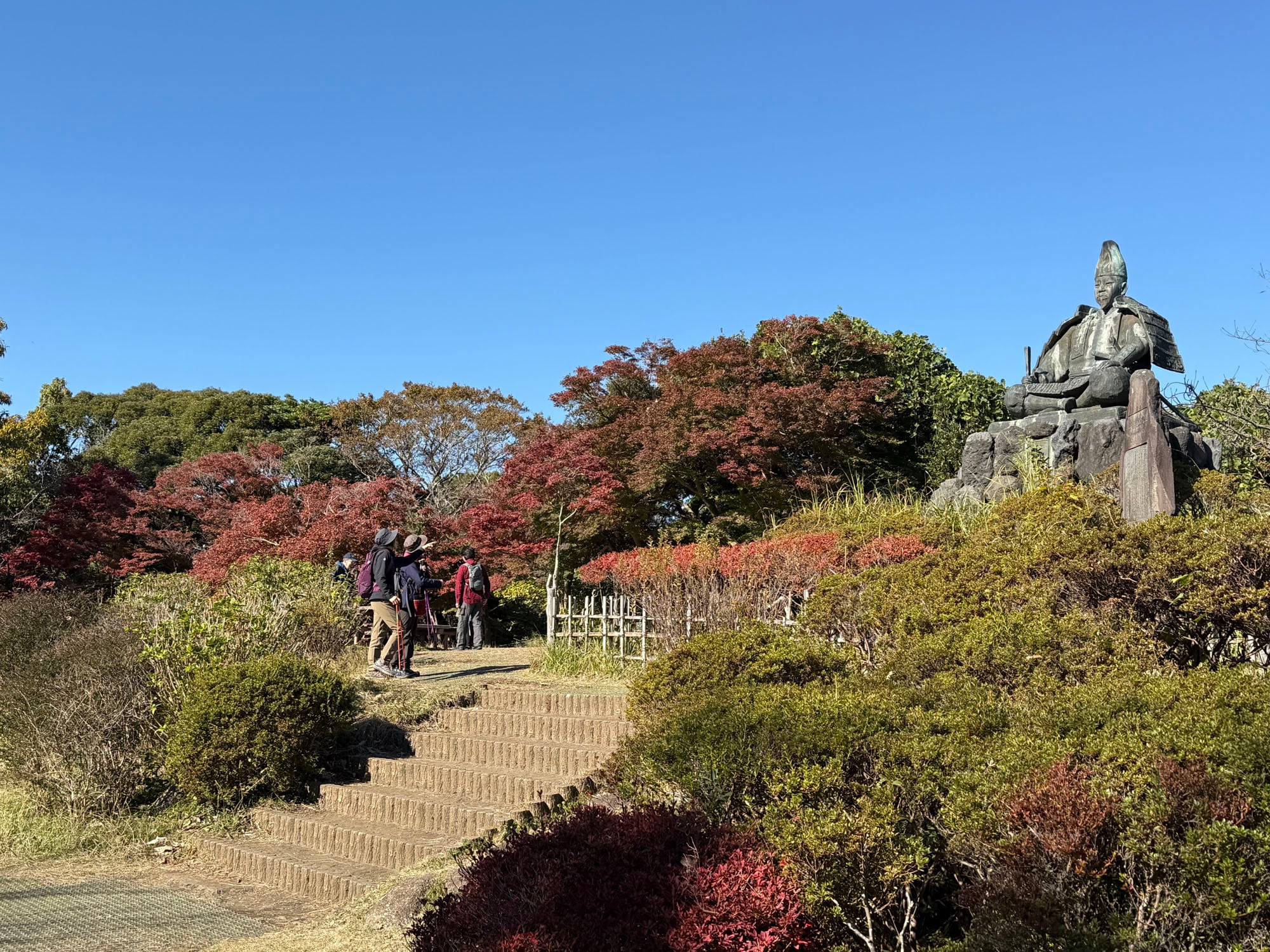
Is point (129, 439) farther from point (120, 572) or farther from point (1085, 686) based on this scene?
point (1085, 686)

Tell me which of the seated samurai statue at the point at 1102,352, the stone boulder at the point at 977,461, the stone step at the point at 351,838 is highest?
the seated samurai statue at the point at 1102,352

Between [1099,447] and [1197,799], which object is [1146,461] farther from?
[1197,799]

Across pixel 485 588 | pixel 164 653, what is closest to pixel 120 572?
pixel 485 588

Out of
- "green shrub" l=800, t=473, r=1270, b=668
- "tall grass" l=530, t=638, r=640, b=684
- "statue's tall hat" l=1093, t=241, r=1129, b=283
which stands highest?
"statue's tall hat" l=1093, t=241, r=1129, b=283

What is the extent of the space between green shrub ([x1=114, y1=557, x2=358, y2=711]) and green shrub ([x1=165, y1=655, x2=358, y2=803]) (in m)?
0.49

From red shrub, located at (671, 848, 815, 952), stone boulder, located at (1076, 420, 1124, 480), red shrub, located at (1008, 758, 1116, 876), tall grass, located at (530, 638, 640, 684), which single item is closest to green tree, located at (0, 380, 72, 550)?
tall grass, located at (530, 638, 640, 684)

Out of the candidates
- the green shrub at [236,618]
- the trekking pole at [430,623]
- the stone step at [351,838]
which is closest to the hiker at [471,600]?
the trekking pole at [430,623]

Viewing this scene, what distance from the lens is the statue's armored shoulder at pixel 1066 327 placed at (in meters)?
13.9

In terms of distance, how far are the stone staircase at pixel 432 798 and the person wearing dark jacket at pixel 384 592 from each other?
69.8 inches

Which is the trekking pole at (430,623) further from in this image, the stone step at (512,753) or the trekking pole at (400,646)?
the stone step at (512,753)

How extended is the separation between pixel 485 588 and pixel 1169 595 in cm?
1030

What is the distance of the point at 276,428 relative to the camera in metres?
30.8

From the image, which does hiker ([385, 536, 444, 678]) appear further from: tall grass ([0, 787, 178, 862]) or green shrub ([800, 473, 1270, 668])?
green shrub ([800, 473, 1270, 668])

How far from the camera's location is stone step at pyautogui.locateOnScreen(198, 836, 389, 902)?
6.44 metres
